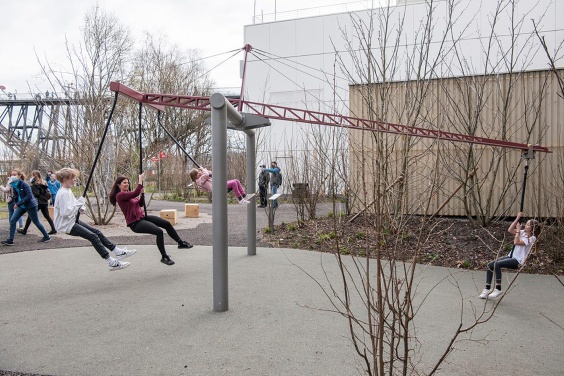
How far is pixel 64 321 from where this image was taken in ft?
15.6

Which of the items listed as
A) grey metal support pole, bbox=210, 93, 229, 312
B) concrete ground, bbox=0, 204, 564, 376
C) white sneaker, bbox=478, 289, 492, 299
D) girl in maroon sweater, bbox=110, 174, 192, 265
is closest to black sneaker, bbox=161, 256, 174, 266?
concrete ground, bbox=0, 204, 564, 376

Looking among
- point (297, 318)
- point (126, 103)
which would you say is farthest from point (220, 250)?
point (126, 103)

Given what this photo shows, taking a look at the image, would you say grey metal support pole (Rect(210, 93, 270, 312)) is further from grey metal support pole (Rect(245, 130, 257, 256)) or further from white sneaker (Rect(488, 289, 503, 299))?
white sneaker (Rect(488, 289, 503, 299))

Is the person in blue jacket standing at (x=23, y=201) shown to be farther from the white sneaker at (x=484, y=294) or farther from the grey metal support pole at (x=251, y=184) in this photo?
the white sneaker at (x=484, y=294)

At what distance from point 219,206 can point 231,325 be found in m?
1.41

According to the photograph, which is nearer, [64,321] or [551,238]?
[64,321]

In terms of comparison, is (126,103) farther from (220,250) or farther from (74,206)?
(220,250)

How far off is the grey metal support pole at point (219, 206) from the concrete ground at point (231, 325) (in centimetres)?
27

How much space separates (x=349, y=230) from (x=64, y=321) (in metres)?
6.84

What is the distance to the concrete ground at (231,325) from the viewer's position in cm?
364

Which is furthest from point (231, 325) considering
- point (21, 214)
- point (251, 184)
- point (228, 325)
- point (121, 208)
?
point (21, 214)

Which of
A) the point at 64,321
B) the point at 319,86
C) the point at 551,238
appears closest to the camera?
the point at 64,321

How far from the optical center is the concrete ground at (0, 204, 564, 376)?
143 inches

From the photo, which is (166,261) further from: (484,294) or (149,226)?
(484,294)
